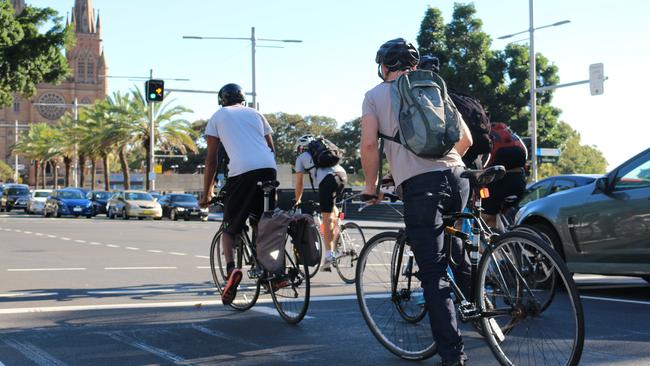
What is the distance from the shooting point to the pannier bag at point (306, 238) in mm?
6191

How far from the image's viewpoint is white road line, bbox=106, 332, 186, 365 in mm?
5219

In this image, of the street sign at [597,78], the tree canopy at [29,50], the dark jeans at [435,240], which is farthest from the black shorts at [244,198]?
the tree canopy at [29,50]

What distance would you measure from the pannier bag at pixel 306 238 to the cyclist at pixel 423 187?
4.07 ft

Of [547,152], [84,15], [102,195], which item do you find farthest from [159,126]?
[84,15]

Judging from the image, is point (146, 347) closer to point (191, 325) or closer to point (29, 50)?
point (191, 325)

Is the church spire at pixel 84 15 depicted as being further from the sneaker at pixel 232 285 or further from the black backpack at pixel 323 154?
the sneaker at pixel 232 285

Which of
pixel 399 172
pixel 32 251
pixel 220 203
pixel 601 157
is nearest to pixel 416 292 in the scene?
pixel 399 172

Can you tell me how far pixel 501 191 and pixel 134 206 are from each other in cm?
3504

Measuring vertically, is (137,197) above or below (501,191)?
below

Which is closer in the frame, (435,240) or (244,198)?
(435,240)

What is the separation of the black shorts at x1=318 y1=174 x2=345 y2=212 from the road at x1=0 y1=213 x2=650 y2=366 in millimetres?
898

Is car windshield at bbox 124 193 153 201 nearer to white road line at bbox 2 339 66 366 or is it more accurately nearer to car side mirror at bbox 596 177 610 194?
car side mirror at bbox 596 177 610 194

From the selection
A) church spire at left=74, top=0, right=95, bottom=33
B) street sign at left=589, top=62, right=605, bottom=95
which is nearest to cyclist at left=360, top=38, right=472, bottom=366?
street sign at left=589, top=62, right=605, bottom=95

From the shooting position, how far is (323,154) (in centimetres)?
977
